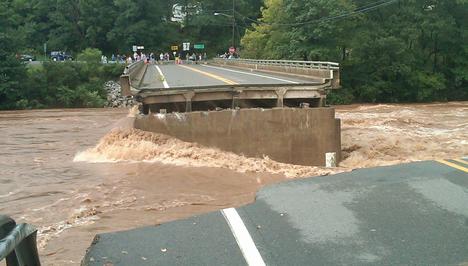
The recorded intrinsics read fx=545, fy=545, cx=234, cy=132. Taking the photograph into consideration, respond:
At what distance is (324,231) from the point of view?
5527mm

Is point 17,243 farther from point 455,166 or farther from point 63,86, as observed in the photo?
point 63,86

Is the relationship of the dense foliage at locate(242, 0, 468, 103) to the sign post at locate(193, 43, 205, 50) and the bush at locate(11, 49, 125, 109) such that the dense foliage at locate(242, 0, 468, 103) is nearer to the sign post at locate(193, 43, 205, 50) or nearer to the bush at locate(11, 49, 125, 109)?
the bush at locate(11, 49, 125, 109)

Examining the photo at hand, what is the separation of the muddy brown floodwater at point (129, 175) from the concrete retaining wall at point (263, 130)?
482 millimetres

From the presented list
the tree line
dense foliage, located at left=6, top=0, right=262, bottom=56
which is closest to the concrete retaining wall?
the tree line

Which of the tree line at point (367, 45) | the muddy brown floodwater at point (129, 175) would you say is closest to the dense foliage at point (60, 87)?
the tree line at point (367, 45)

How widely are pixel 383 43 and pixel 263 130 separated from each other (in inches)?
1457

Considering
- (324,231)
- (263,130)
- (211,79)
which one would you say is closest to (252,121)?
(263,130)

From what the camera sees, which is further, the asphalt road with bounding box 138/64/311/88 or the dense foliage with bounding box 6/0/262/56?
the dense foliage with bounding box 6/0/262/56

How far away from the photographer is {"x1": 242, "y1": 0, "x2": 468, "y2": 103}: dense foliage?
49812 mm

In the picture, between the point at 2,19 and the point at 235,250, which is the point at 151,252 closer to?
the point at 235,250

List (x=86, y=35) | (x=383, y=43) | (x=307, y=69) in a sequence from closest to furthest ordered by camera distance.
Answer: (x=307, y=69)
(x=383, y=43)
(x=86, y=35)

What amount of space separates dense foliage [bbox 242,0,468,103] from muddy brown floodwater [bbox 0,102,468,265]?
84.8 feet

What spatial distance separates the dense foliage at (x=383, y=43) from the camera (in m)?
49.8

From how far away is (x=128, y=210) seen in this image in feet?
31.7
